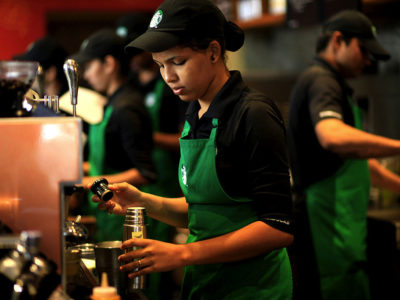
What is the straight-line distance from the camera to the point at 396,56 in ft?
12.7

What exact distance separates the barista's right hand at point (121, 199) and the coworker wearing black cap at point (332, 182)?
1180 mm

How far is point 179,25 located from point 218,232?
0.57m

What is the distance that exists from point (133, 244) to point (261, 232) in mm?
340

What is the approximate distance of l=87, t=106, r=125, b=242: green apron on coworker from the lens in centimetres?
298

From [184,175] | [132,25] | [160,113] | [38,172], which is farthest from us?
[132,25]

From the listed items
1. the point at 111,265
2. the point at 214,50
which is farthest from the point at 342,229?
the point at 111,265

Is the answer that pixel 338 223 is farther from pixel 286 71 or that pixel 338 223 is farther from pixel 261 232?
pixel 286 71

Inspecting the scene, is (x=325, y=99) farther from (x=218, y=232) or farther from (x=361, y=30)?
(x=218, y=232)

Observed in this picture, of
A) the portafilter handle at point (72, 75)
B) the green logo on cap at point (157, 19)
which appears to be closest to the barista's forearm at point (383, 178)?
the green logo on cap at point (157, 19)

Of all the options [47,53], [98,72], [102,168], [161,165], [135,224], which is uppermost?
[47,53]

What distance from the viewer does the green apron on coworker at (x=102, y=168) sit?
298 centimetres

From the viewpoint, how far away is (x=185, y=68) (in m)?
1.64

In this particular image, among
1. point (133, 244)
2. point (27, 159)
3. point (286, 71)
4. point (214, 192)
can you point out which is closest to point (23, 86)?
point (27, 159)

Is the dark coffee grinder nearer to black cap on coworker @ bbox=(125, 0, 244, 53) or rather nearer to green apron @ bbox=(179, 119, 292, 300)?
black cap on coworker @ bbox=(125, 0, 244, 53)
